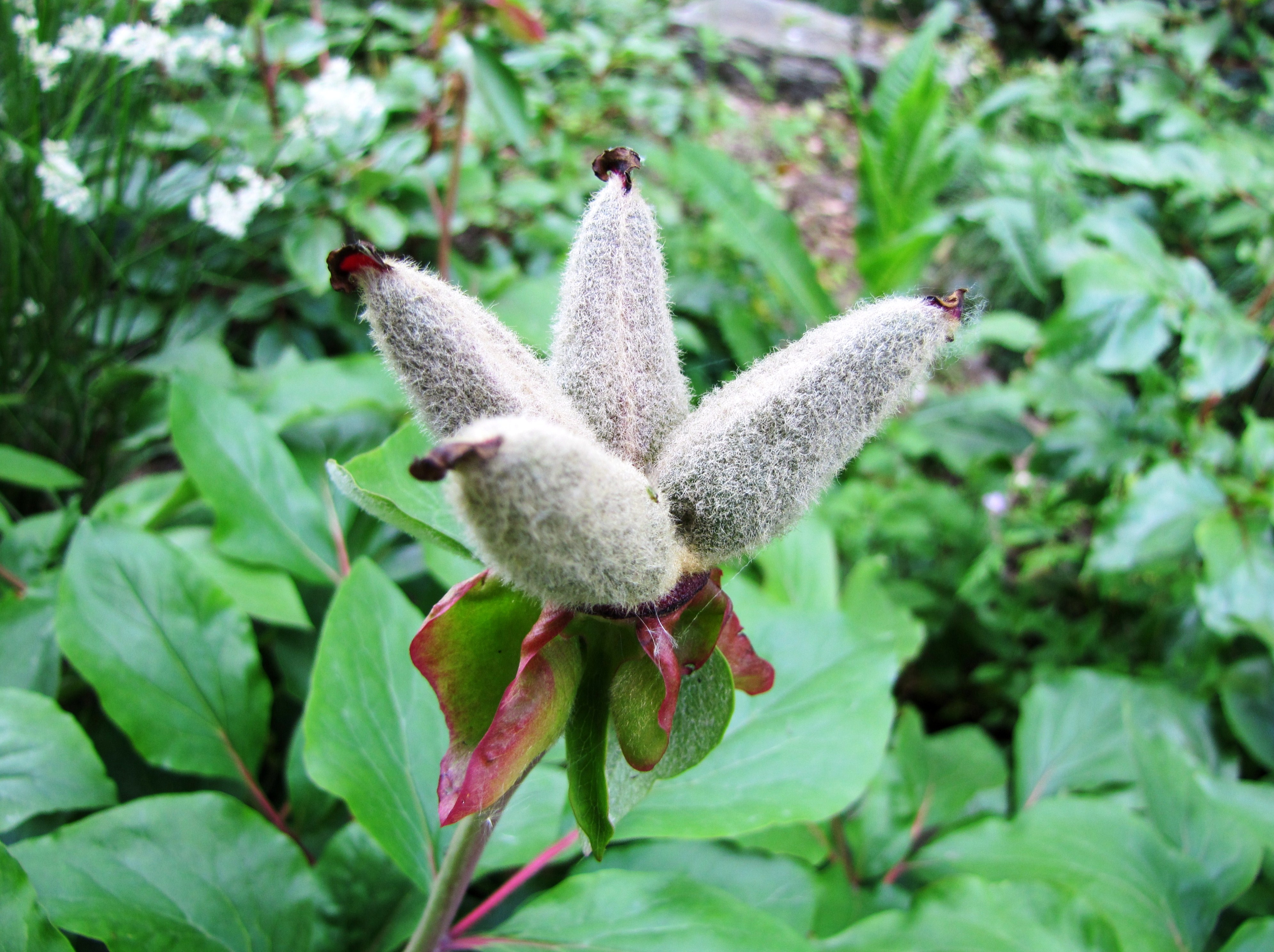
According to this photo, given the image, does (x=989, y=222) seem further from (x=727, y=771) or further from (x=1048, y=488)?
(x=727, y=771)

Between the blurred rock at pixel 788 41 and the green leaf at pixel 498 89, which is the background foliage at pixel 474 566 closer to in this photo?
the green leaf at pixel 498 89

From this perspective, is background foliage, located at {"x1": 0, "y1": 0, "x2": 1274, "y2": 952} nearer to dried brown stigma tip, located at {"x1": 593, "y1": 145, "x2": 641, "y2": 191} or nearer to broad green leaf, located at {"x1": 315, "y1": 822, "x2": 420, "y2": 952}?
broad green leaf, located at {"x1": 315, "y1": 822, "x2": 420, "y2": 952}

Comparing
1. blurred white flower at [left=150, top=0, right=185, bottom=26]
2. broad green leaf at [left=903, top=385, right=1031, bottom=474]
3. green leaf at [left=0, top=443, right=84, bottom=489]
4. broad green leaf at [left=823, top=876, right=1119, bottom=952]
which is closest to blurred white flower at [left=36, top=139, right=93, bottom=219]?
blurred white flower at [left=150, top=0, right=185, bottom=26]

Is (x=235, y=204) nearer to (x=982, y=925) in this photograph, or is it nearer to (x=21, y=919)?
(x=21, y=919)

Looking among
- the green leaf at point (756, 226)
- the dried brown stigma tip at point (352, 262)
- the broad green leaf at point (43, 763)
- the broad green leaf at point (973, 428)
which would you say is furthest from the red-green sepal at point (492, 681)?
the green leaf at point (756, 226)

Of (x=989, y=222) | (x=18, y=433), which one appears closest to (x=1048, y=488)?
(x=989, y=222)
